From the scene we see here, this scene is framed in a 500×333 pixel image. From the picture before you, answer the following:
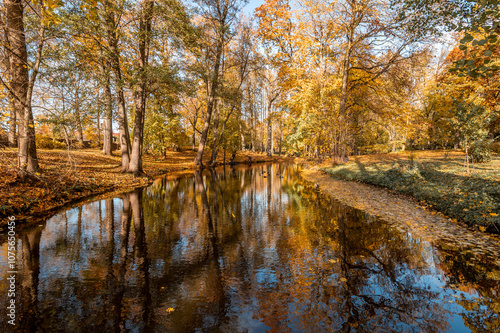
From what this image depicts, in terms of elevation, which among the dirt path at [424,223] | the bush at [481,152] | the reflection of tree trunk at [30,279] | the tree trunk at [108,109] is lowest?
the reflection of tree trunk at [30,279]

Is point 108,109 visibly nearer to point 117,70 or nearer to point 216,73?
point 117,70

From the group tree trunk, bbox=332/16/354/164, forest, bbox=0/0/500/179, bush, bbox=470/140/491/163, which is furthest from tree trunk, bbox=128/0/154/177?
bush, bbox=470/140/491/163

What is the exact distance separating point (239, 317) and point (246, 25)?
92.8 ft

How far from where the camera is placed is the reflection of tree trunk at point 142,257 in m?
3.12

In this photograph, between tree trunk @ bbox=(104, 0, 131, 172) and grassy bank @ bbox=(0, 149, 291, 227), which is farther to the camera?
Answer: tree trunk @ bbox=(104, 0, 131, 172)

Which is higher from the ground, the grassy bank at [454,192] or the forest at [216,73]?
the forest at [216,73]

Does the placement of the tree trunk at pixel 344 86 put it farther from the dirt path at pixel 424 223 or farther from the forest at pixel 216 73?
the dirt path at pixel 424 223

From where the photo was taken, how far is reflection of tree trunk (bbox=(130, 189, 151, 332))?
3.12 metres

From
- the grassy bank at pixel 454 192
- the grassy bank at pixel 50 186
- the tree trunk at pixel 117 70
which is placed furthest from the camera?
the tree trunk at pixel 117 70

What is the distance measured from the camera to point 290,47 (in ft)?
81.6

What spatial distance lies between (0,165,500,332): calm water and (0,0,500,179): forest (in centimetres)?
267

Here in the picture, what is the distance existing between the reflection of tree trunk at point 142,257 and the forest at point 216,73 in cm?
267

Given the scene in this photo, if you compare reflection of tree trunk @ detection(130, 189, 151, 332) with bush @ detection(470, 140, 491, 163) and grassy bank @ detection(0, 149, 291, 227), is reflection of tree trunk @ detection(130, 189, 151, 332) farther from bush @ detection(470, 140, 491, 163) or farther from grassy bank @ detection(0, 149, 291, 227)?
bush @ detection(470, 140, 491, 163)

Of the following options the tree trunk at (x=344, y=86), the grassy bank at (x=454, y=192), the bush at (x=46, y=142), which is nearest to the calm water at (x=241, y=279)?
the grassy bank at (x=454, y=192)
